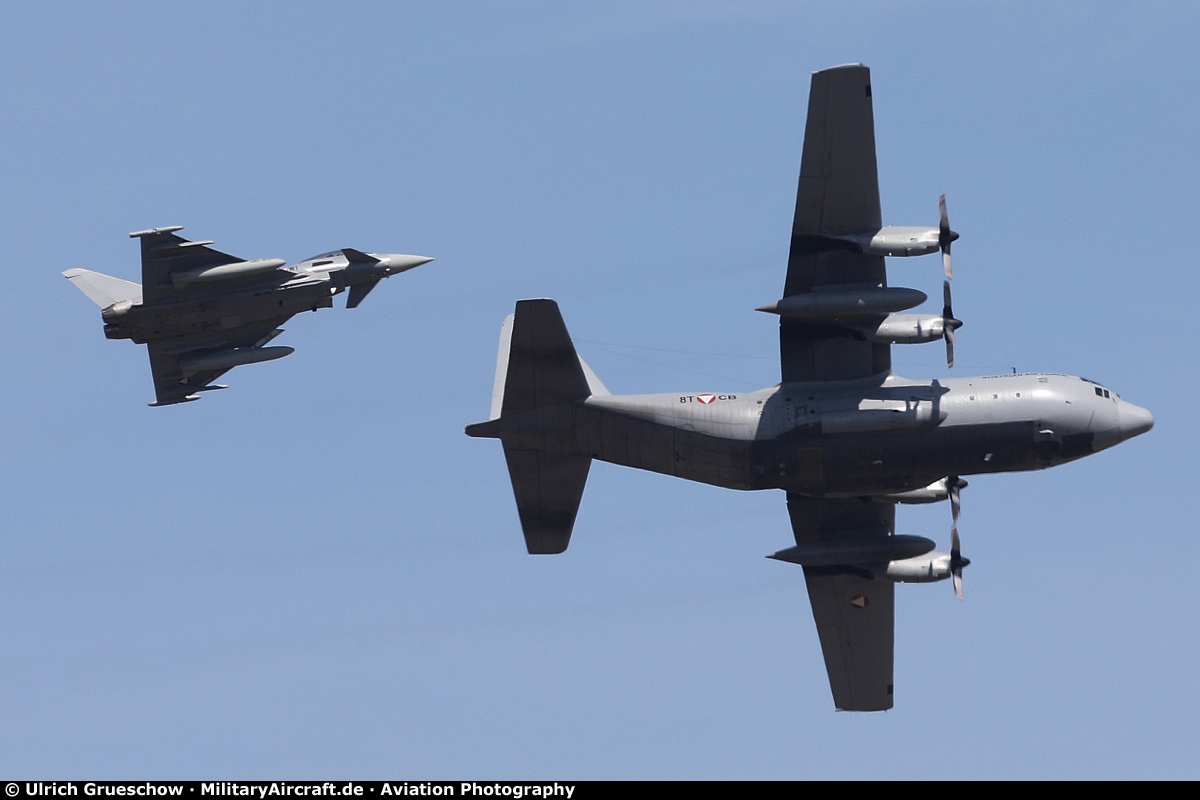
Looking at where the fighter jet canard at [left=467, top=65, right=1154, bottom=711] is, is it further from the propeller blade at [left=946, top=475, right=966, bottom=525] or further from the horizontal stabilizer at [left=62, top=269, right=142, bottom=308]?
the horizontal stabilizer at [left=62, top=269, right=142, bottom=308]

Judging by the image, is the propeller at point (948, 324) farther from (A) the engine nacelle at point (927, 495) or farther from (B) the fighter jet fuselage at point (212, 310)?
(B) the fighter jet fuselage at point (212, 310)

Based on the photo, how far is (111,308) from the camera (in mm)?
53750

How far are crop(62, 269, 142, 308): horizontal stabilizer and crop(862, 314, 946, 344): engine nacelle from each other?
2327 cm

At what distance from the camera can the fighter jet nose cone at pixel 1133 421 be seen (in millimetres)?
45844

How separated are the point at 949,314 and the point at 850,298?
2570 mm

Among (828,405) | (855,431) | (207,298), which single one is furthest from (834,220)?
(207,298)

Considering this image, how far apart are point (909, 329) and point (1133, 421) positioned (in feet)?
21.8

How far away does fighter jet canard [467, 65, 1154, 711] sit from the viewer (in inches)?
1738

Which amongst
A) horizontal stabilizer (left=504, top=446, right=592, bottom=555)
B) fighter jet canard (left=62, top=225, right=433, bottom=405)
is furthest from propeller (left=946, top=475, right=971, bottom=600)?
fighter jet canard (left=62, top=225, right=433, bottom=405)
